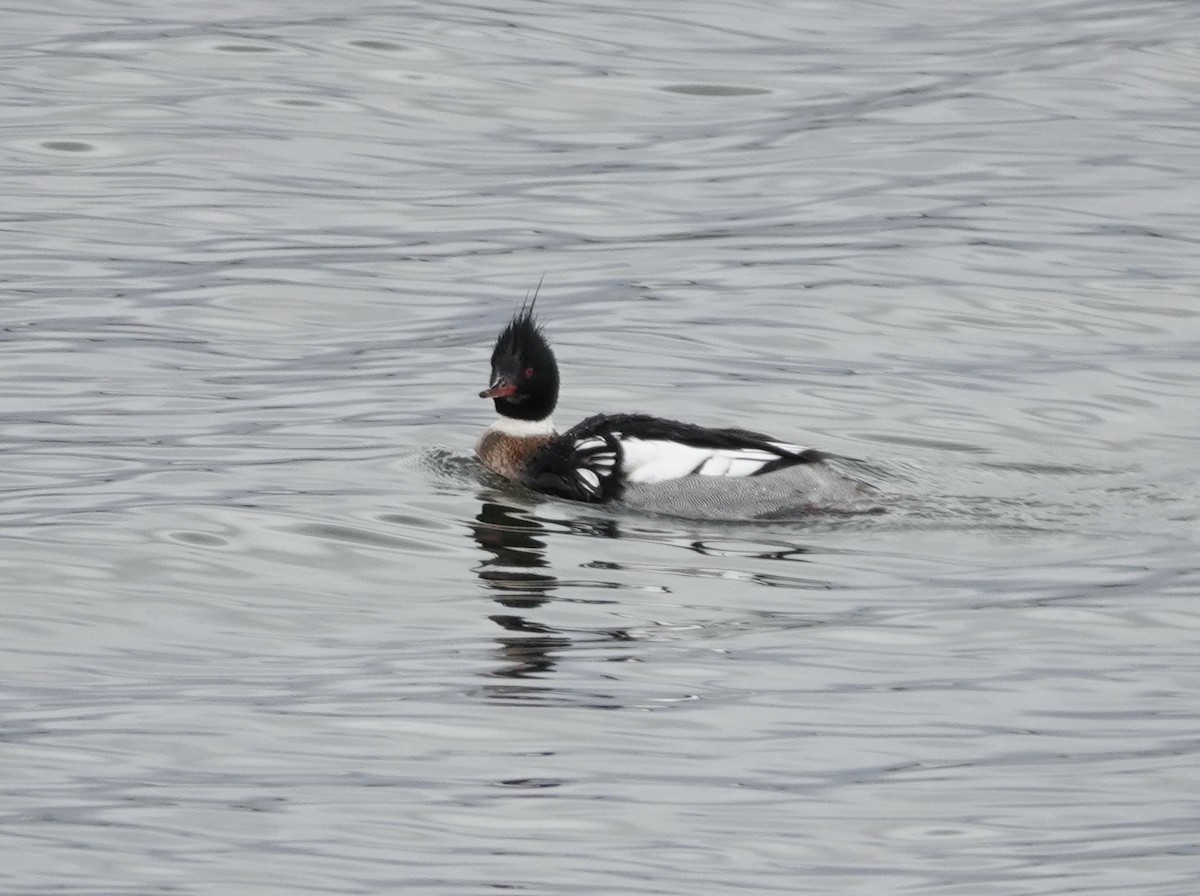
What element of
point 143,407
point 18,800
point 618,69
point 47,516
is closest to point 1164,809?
point 18,800

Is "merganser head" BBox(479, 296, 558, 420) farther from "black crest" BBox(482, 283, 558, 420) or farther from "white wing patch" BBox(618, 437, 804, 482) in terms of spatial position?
"white wing patch" BBox(618, 437, 804, 482)

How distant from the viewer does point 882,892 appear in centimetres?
758

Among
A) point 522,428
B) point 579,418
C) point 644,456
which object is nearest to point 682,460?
point 644,456

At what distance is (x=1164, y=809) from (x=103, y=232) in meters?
12.3

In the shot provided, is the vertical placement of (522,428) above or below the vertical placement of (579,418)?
above

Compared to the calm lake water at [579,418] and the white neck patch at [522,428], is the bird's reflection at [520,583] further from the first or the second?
the white neck patch at [522,428]

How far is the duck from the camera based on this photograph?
1220cm

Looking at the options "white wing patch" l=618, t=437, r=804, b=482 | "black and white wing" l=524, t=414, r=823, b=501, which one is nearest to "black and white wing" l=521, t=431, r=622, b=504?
"black and white wing" l=524, t=414, r=823, b=501

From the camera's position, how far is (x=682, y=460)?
12.3m

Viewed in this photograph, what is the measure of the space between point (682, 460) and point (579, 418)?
2435 millimetres

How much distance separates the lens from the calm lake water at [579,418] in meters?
8.17

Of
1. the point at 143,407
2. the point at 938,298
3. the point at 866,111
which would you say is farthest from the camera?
the point at 866,111

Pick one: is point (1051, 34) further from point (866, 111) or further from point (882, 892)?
point (882, 892)

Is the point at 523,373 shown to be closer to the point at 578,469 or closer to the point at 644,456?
the point at 578,469
